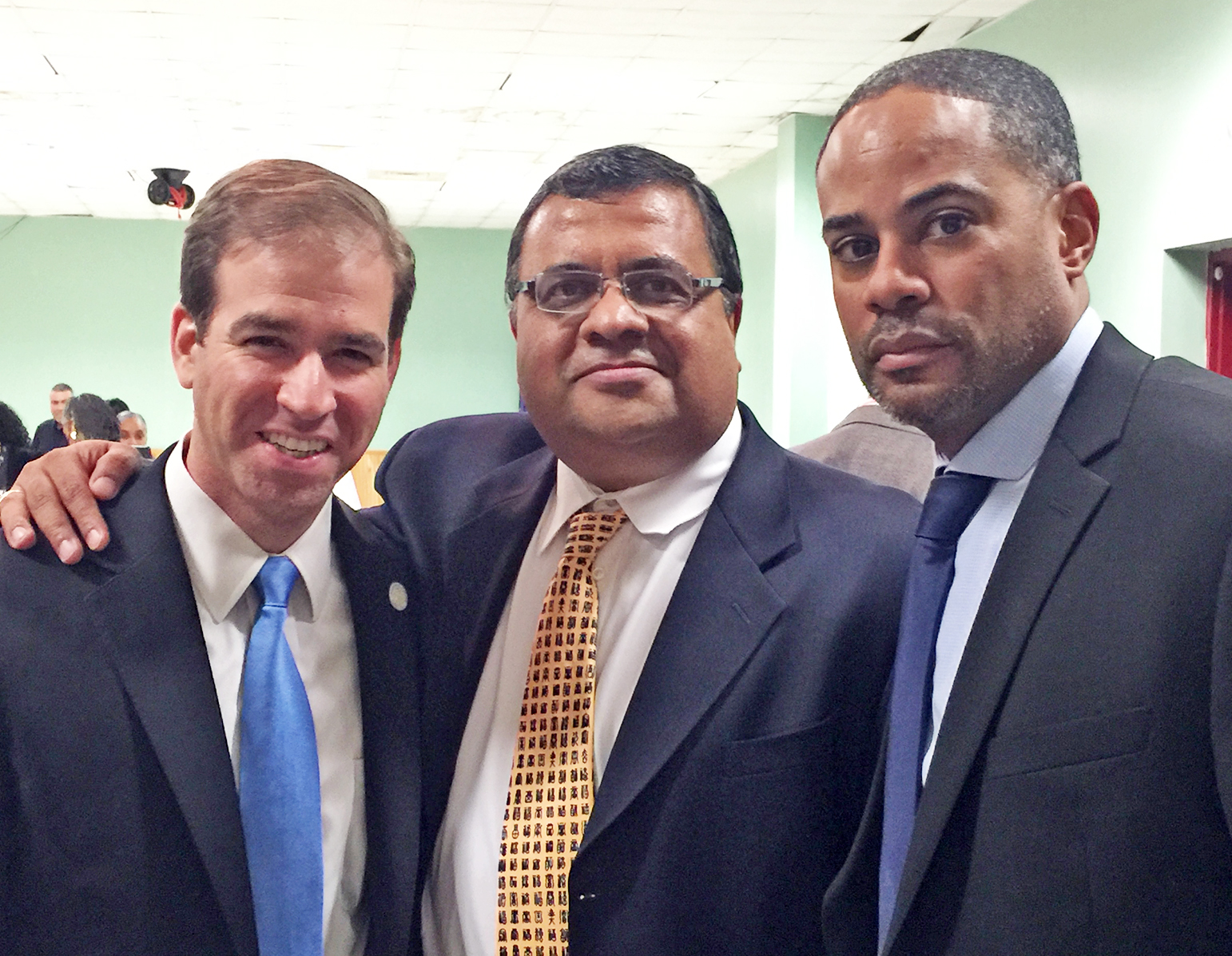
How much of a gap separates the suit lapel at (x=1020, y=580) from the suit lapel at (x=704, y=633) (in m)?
0.36

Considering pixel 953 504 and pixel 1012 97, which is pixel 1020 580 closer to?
pixel 953 504

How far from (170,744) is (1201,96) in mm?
4842

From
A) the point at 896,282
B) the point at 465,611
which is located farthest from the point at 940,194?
the point at 465,611

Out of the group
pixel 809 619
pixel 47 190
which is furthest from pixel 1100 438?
pixel 47 190

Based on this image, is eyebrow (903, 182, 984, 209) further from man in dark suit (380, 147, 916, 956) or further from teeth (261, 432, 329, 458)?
teeth (261, 432, 329, 458)

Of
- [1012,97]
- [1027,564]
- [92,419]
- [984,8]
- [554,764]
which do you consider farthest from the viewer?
[92,419]

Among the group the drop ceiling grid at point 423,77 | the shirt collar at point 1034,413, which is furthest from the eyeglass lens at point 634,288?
the drop ceiling grid at point 423,77

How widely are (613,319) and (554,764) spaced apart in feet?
2.14

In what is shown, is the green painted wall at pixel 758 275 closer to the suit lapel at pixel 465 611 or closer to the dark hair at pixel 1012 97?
the suit lapel at pixel 465 611

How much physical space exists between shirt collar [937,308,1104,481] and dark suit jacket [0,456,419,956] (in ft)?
3.34

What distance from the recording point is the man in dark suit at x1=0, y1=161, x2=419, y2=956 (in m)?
1.31

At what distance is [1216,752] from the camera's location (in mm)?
998

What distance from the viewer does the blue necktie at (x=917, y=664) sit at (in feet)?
4.37

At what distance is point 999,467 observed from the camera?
133 cm
